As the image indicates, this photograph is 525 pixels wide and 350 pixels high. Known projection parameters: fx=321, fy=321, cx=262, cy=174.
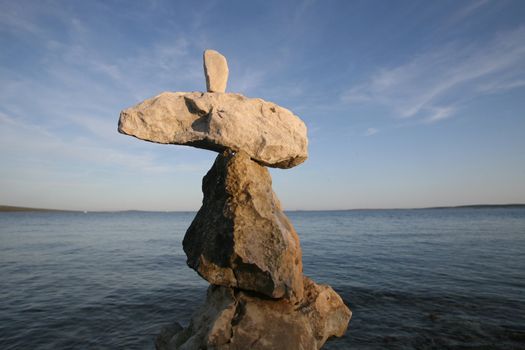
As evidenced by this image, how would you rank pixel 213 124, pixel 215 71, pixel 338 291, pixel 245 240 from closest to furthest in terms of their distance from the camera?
pixel 245 240 < pixel 213 124 < pixel 215 71 < pixel 338 291

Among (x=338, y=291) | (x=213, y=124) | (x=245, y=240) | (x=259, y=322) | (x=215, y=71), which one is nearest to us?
(x=259, y=322)

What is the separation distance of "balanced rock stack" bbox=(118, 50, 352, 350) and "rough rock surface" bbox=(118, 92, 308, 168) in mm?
23

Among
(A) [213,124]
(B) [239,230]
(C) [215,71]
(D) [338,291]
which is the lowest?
(D) [338,291]

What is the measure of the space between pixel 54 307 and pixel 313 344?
12.6 m

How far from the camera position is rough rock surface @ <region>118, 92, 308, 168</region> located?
709 centimetres

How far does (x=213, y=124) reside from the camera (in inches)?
287

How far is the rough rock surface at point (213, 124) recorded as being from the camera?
7094mm

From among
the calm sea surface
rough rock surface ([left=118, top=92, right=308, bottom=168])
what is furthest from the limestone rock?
the calm sea surface

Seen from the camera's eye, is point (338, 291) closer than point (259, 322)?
No

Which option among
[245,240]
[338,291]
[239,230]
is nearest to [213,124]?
[239,230]

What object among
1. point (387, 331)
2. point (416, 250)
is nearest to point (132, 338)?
point (387, 331)

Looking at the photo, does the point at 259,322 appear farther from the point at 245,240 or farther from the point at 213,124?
the point at 213,124

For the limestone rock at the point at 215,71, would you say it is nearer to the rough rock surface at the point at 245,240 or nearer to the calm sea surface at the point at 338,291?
the rough rock surface at the point at 245,240

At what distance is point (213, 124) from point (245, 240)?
8.83ft
